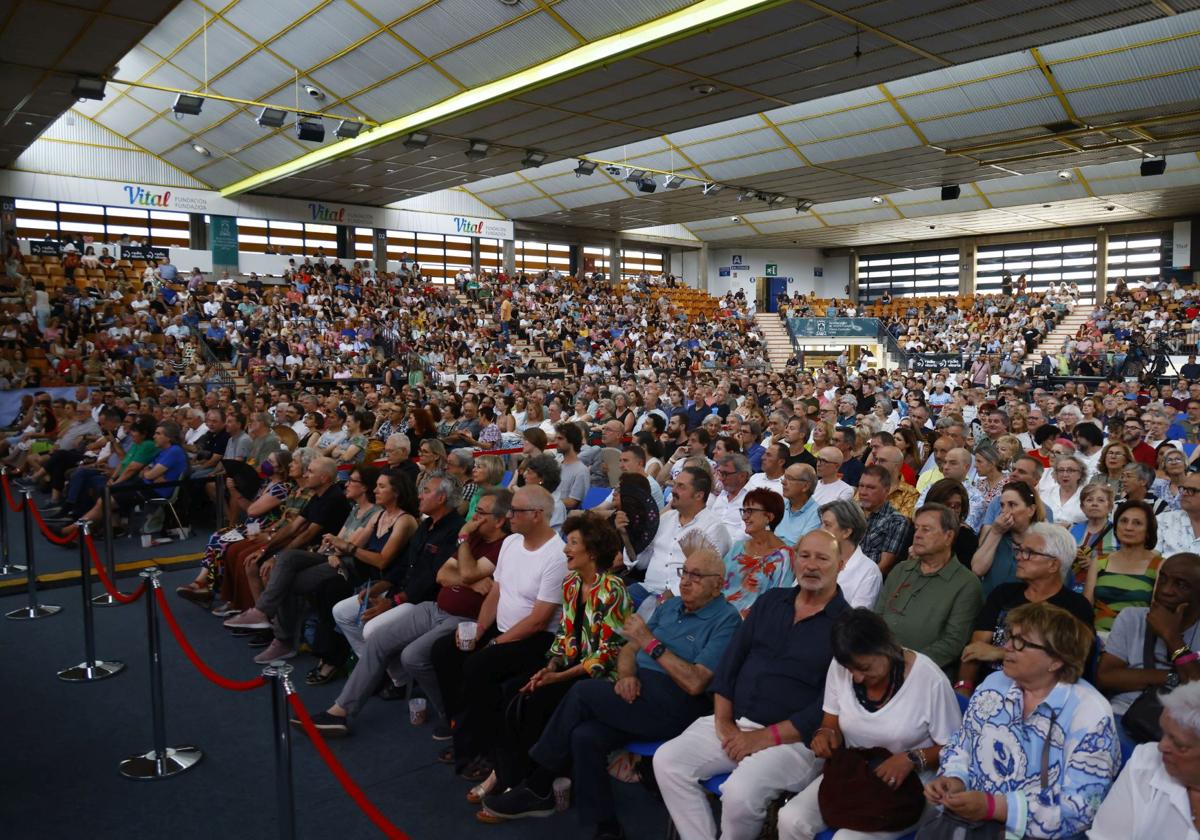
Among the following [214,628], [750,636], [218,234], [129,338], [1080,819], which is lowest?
[214,628]

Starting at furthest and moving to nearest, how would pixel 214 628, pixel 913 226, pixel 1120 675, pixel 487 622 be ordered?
pixel 913 226 → pixel 214 628 → pixel 487 622 → pixel 1120 675

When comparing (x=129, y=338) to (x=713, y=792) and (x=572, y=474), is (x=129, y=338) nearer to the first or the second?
(x=572, y=474)

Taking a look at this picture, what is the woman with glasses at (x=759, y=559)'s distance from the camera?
12.3ft

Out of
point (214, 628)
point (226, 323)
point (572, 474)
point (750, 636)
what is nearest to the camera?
point (750, 636)

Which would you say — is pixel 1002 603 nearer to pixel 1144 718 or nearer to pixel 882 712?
pixel 1144 718

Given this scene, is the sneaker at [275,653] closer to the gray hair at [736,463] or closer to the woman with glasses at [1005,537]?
the gray hair at [736,463]

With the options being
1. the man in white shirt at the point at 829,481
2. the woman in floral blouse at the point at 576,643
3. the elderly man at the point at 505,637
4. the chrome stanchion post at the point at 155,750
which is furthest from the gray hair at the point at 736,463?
the chrome stanchion post at the point at 155,750

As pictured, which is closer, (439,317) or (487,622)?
(487,622)

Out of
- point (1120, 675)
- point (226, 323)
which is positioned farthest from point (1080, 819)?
point (226, 323)

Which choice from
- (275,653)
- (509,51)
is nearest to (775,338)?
(509,51)

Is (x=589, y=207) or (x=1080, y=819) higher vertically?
(x=589, y=207)

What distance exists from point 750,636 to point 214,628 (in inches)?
166

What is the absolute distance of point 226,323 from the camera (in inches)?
771

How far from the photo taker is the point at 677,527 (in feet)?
→ 14.5
